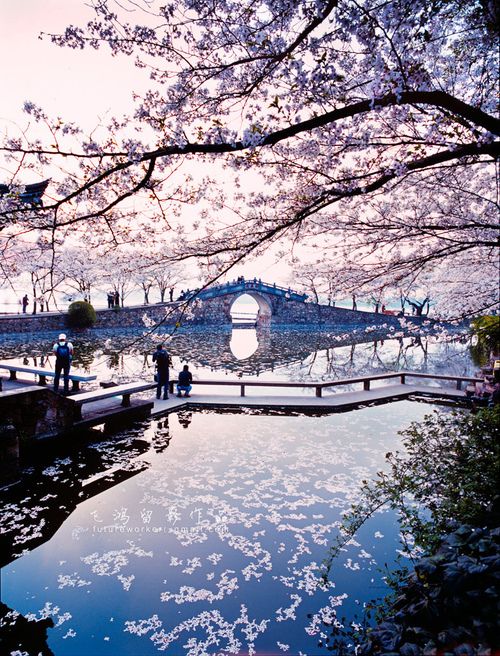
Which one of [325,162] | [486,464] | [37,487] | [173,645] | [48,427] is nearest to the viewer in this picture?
[173,645]

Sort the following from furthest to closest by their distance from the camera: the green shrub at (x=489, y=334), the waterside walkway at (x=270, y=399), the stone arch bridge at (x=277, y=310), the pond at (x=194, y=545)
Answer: the stone arch bridge at (x=277, y=310) < the green shrub at (x=489, y=334) < the waterside walkway at (x=270, y=399) < the pond at (x=194, y=545)

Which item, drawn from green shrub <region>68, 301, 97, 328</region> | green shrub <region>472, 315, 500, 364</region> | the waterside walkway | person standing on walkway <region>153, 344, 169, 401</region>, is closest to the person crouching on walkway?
the waterside walkway

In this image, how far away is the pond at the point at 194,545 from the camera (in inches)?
142

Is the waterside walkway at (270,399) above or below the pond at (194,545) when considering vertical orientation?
above

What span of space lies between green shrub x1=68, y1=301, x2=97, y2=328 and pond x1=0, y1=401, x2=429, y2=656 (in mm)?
24600

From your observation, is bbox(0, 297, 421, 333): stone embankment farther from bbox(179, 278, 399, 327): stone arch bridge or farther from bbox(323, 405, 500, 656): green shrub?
bbox(323, 405, 500, 656): green shrub

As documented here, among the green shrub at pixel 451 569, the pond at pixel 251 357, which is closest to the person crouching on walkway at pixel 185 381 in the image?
the pond at pixel 251 357

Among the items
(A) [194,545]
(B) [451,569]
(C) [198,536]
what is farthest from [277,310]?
(B) [451,569]

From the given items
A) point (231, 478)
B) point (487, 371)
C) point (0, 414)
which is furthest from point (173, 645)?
point (487, 371)

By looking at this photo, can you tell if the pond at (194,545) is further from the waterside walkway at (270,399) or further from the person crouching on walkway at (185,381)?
the person crouching on walkway at (185,381)

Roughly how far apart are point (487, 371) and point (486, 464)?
1036 cm

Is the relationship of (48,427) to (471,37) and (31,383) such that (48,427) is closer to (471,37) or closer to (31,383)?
(31,383)

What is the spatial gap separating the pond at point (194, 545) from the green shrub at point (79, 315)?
24.6 meters

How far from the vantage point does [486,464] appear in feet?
13.6
